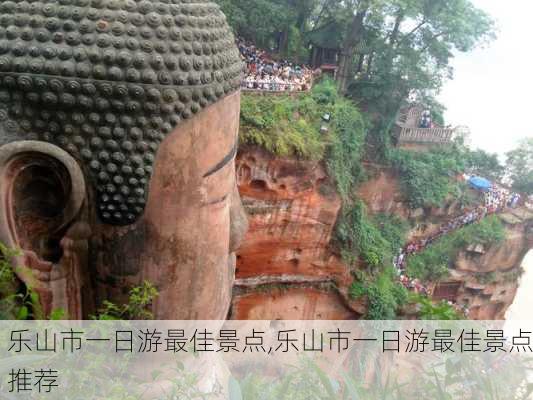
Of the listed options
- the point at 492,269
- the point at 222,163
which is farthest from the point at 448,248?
the point at 222,163

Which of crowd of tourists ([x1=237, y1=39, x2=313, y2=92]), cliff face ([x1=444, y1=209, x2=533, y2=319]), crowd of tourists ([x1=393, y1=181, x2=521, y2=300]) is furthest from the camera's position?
cliff face ([x1=444, y1=209, x2=533, y2=319])

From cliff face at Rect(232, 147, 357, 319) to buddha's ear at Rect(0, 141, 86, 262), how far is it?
7.04m

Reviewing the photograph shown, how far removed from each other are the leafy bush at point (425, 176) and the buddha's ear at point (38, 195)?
12.9 m

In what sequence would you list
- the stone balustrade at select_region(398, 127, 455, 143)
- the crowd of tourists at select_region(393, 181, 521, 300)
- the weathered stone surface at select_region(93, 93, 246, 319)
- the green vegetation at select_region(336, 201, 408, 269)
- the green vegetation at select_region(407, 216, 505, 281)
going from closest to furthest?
the weathered stone surface at select_region(93, 93, 246, 319) < the green vegetation at select_region(336, 201, 408, 269) < the crowd of tourists at select_region(393, 181, 521, 300) < the green vegetation at select_region(407, 216, 505, 281) < the stone balustrade at select_region(398, 127, 455, 143)

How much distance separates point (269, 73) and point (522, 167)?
1017 cm

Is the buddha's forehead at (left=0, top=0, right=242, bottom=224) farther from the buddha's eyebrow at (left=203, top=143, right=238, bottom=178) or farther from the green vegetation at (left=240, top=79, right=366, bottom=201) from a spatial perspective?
the green vegetation at (left=240, top=79, right=366, bottom=201)

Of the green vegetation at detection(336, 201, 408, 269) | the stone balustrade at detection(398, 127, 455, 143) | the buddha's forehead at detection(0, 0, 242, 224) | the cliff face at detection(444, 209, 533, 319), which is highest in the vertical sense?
the buddha's forehead at detection(0, 0, 242, 224)

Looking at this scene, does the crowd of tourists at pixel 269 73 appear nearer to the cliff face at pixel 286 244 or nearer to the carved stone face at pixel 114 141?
the cliff face at pixel 286 244

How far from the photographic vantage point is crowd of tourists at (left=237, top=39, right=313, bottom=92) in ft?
39.7

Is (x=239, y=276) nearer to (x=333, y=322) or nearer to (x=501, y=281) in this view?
(x=333, y=322)

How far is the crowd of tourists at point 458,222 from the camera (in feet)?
47.5

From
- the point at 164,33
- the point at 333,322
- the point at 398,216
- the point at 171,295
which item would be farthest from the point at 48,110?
the point at 398,216

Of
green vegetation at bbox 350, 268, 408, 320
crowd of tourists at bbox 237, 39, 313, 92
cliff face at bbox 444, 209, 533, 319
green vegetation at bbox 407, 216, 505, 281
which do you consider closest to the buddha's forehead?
crowd of tourists at bbox 237, 39, 313, 92

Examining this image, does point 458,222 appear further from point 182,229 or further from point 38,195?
point 38,195
